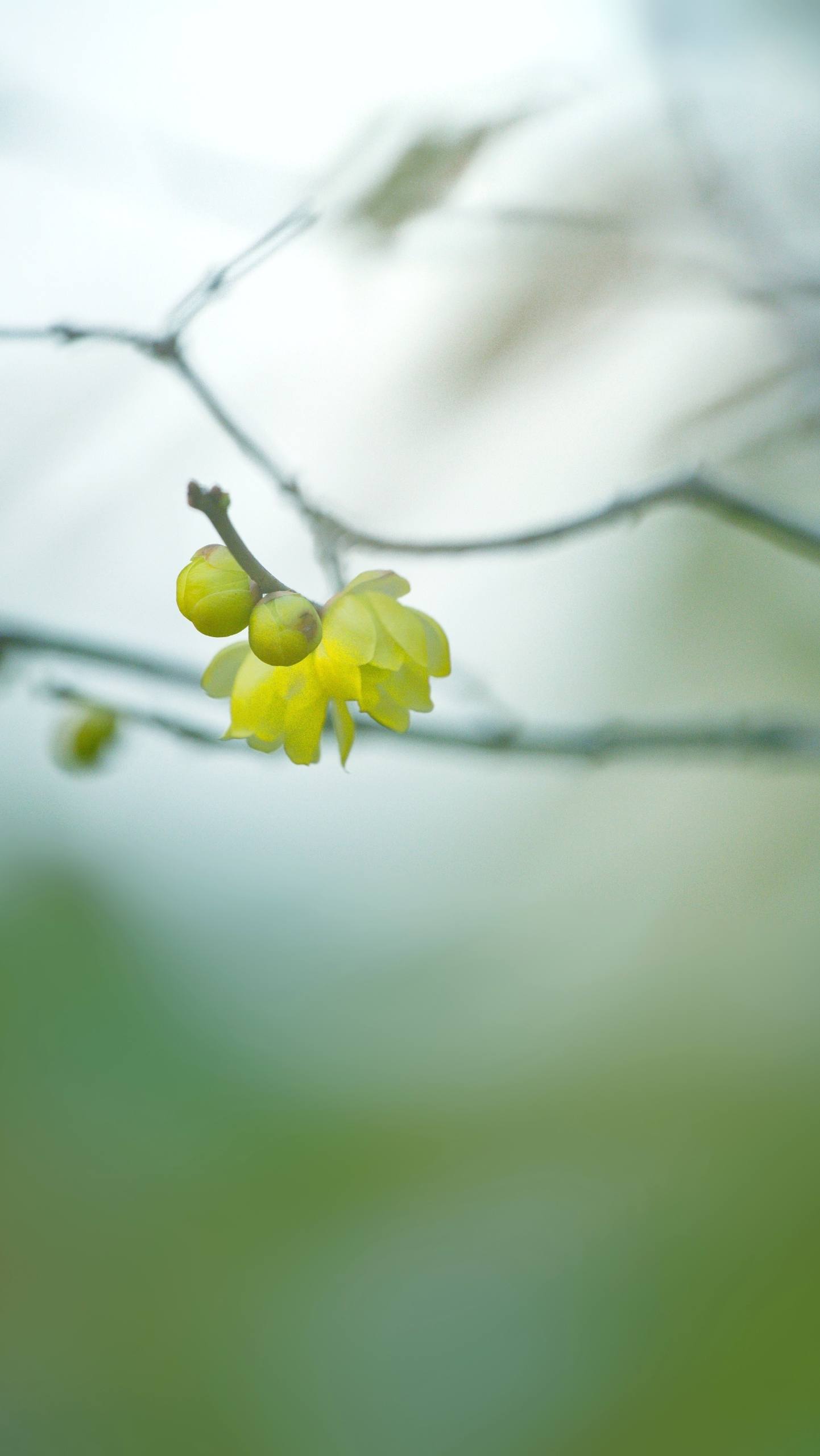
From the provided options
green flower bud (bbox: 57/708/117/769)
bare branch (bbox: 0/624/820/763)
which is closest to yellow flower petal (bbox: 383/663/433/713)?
bare branch (bbox: 0/624/820/763)

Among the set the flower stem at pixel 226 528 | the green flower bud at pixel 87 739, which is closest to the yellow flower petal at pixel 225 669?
the flower stem at pixel 226 528

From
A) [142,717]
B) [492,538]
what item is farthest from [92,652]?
[492,538]

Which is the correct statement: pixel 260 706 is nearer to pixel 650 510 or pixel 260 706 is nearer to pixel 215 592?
pixel 215 592

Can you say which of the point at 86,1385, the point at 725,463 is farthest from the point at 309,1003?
the point at 725,463

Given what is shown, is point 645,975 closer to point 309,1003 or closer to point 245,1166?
point 309,1003

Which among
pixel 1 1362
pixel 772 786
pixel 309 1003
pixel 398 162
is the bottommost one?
pixel 1 1362

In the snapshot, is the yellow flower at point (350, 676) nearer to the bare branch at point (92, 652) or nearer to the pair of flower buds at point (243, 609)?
the pair of flower buds at point (243, 609)
